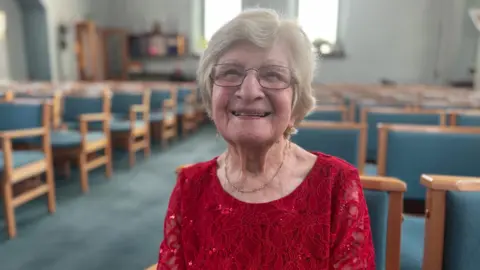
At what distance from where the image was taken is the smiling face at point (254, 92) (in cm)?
87

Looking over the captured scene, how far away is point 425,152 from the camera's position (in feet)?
5.92

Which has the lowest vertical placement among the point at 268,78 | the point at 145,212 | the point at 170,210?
the point at 145,212

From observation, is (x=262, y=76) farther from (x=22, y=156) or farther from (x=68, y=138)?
(x=68, y=138)

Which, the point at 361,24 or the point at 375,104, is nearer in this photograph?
the point at 375,104

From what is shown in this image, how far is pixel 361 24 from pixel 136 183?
28.8ft

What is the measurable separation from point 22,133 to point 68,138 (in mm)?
880

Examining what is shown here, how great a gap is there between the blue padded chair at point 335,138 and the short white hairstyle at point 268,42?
3.25 feet

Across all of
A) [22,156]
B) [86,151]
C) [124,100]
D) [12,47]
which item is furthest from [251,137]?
[12,47]

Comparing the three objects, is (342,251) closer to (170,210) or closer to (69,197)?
(170,210)

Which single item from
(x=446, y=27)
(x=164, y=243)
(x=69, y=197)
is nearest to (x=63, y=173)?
(x=69, y=197)

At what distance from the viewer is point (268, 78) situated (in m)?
0.88

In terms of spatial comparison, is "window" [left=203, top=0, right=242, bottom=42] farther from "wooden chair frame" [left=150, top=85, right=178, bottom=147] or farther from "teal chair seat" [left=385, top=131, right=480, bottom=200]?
"teal chair seat" [left=385, top=131, right=480, bottom=200]

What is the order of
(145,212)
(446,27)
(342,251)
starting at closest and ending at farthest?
(342,251)
(145,212)
(446,27)

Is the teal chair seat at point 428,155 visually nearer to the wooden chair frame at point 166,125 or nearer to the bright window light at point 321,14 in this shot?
the wooden chair frame at point 166,125
